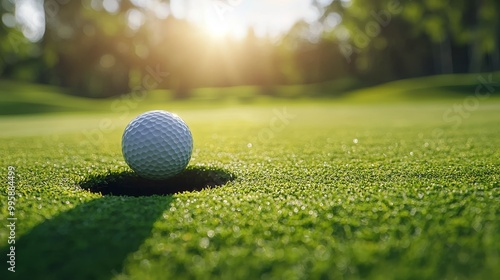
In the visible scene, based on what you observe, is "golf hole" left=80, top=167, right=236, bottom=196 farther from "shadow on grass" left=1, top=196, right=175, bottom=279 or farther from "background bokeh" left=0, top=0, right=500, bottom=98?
"background bokeh" left=0, top=0, right=500, bottom=98

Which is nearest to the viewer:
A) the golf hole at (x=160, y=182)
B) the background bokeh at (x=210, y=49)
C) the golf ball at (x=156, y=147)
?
the golf ball at (x=156, y=147)

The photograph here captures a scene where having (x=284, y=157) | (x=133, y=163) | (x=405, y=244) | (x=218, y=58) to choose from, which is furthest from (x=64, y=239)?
(x=218, y=58)

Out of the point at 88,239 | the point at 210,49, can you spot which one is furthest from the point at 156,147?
the point at 210,49

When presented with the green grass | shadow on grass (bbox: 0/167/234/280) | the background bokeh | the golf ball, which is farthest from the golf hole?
the background bokeh

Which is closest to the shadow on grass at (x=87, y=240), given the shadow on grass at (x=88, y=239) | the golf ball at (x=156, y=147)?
the shadow on grass at (x=88, y=239)

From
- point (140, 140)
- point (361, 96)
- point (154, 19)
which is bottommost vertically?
point (361, 96)

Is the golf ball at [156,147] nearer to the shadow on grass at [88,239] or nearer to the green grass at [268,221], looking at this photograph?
the green grass at [268,221]

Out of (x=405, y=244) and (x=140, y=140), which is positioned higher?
(x=140, y=140)

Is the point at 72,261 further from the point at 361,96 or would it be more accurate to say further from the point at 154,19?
the point at 154,19
